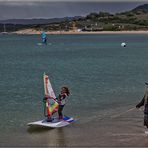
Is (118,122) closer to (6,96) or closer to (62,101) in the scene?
(62,101)

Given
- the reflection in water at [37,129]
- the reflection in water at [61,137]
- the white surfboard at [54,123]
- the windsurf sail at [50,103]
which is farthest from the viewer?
the windsurf sail at [50,103]

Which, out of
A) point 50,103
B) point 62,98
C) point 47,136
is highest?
point 62,98

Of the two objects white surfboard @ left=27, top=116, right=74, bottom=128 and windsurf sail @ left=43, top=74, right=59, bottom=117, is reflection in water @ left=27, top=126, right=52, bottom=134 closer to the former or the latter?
white surfboard @ left=27, top=116, right=74, bottom=128

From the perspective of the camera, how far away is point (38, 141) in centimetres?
1680

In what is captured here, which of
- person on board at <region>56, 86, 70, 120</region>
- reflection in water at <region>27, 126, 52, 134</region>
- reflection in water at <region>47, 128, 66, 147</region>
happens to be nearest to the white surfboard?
reflection in water at <region>27, 126, 52, 134</region>

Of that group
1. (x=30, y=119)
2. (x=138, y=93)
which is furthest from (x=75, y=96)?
(x=30, y=119)

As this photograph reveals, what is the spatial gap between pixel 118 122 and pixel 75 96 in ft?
27.4

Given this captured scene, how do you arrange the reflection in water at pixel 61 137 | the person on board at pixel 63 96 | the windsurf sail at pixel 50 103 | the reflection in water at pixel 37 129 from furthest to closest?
1. the windsurf sail at pixel 50 103
2. the person on board at pixel 63 96
3. the reflection in water at pixel 37 129
4. the reflection in water at pixel 61 137

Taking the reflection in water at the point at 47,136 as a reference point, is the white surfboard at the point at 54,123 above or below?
above

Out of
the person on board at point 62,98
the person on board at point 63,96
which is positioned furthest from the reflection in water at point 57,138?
the person on board at point 63,96

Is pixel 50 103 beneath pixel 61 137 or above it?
above

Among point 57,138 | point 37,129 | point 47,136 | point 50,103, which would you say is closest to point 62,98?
point 50,103

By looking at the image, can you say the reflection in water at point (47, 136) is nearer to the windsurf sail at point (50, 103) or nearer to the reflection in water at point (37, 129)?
the reflection in water at point (37, 129)

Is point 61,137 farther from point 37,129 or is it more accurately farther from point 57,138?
point 37,129
